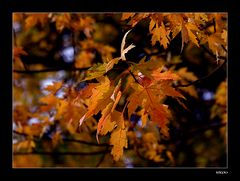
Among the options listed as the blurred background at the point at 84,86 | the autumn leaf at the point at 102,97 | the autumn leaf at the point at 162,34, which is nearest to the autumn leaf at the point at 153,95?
the autumn leaf at the point at 102,97

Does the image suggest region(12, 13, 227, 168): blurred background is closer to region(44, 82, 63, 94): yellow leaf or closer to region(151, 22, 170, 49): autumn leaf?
region(44, 82, 63, 94): yellow leaf

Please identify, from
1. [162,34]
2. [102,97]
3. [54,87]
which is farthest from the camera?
[54,87]

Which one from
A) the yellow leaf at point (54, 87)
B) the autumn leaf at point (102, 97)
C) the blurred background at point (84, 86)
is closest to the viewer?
the autumn leaf at point (102, 97)

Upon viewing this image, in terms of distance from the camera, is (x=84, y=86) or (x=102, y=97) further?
(x=84, y=86)

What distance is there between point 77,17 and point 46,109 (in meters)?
0.50

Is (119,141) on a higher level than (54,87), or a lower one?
lower

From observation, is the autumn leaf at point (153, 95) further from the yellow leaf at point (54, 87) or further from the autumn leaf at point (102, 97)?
the yellow leaf at point (54, 87)

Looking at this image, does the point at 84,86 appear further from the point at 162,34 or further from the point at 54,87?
the point at 162,34

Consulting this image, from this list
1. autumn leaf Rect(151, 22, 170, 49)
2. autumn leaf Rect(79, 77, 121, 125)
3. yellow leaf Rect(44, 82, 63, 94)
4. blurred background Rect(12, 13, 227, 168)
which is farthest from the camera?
blurred background Rect(12, 13, 227, 168)

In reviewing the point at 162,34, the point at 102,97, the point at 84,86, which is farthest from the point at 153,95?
the point at 84,86

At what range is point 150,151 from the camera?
2.60 m

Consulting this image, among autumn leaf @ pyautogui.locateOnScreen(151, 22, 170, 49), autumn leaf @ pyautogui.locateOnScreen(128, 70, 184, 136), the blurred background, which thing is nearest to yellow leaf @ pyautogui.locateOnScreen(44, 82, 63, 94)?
the blurred background

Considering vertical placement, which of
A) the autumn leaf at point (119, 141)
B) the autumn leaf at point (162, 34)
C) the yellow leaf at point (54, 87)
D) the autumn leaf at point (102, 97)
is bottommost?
the autumn leaf at point (119, 141)
